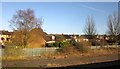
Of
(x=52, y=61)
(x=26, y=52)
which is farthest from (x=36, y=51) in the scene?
(x=52, y=61)

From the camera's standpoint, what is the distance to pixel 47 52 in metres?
48.7

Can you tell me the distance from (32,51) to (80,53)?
9903 millimetres

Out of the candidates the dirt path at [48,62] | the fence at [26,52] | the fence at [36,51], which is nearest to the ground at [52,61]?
the dirt path at [48,62]

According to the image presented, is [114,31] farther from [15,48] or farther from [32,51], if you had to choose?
[15,48]

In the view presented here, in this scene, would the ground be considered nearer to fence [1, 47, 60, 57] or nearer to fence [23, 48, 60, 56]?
fence [1, 47, 60, 57]

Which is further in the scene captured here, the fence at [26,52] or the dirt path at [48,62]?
the fence at [26,52]

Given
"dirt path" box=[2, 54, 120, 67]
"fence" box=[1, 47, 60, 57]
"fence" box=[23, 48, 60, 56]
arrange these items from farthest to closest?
"fence" box=[23, 48, 60, 56] < "fence" box=[1, 47, 60, 57] < "dirt path" box=[2, 54, 120, 67]

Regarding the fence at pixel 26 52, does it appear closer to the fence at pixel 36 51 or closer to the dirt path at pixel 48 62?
the fence at pixel 36 51

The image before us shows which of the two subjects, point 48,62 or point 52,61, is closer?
point 48,62

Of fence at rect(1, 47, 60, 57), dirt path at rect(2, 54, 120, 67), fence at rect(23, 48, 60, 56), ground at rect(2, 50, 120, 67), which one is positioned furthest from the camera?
fence at rect(23, 48, 60, 56)

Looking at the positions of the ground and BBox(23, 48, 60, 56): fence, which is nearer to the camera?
the ground

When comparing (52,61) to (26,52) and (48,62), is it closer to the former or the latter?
(48,62)

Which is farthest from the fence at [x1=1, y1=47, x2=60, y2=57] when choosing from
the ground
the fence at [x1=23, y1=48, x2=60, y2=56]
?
the ground

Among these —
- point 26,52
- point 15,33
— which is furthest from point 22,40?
point 26,52
